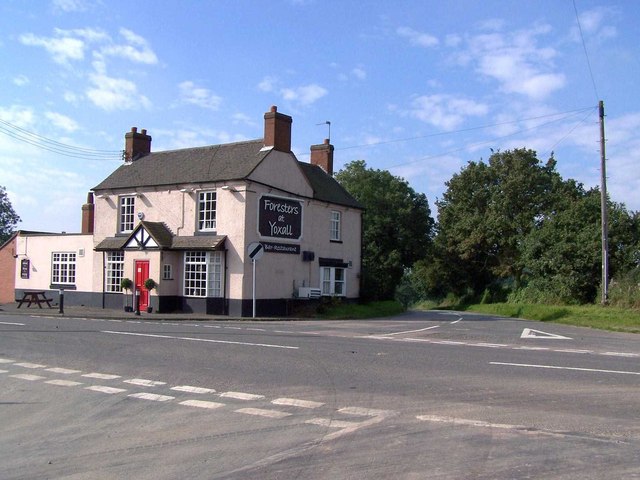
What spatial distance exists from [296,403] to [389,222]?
40557mm

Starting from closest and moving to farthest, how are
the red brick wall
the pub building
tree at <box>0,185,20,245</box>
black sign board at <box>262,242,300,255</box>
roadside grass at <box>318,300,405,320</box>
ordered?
1. the pub building
2. black sign board at <box>262,242,300,255</box>
3. roadside grass at <box>318,300,405,320</box>
4. the red brick wall
5. tree at <box>0,185,20,245</box>

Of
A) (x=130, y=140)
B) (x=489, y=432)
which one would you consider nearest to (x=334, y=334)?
(x=489, y=432)

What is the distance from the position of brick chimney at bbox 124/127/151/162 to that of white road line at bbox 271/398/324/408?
90.0 ft

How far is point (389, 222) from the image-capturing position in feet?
160

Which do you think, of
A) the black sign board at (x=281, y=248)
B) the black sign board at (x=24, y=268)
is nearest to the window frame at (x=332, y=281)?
the black sign board at (x=281, y=248)

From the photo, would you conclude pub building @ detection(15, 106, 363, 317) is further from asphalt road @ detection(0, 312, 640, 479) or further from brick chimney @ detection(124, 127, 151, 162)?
asphalt road @ detection(0, 312, 640, 479)

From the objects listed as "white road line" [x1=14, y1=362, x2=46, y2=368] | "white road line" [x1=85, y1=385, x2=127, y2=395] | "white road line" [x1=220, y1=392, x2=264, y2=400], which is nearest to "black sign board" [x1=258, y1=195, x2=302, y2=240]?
"white road line" [x1=14, y1=362, x2=46, y2=368]

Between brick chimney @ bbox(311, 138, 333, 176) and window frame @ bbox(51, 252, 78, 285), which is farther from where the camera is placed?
brick chimney @ bbox(311, 138, 333, 176)

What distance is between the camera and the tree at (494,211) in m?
51.1

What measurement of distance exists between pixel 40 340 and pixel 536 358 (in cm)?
1190

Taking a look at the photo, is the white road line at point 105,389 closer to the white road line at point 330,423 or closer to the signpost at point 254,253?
the white road line at point 330,423

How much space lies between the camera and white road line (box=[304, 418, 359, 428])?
755cm

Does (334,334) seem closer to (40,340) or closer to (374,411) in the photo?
(40,340)

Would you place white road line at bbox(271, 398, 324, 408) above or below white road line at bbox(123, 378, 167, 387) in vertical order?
above
